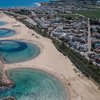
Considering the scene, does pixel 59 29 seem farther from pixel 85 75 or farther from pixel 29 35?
pixel 85 75

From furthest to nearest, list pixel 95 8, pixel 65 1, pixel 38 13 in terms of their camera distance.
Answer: pixel 65 1
pixel 95 8
pixel 38 13

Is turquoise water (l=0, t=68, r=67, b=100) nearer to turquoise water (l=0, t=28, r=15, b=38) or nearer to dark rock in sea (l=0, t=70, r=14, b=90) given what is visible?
dark rock in sea (l=0, t=70, r=14, b=90)

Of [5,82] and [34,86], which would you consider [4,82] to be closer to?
[5,82]

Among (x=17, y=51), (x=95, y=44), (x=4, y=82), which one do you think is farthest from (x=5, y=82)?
(x=95, y=44)

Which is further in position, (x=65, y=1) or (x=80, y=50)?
(x=65, y=1)

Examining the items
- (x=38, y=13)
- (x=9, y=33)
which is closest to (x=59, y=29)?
(x=9, y=33)

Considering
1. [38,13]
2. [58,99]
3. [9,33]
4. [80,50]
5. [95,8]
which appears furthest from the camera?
[95,8]
